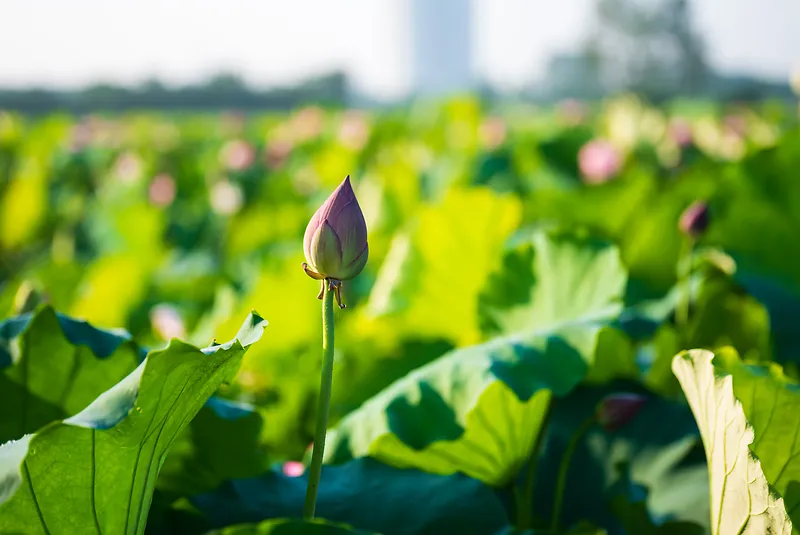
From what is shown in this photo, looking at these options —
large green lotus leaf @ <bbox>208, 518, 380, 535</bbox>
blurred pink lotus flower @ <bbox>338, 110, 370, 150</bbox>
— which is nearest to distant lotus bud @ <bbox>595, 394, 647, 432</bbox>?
large green lotus leaf @ <bbox>208, 518, 380, 535</bbox>

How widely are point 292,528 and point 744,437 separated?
0.90ft

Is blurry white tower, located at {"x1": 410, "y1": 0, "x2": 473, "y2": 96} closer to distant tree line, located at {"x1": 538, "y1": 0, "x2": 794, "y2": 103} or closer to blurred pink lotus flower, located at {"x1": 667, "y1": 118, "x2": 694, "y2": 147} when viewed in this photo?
distant tree line, located at {"x1": 538, "y1": 0, "x2": 794, "y2": 103}

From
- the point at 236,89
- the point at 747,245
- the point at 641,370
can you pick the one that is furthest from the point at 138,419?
the point at 236,89

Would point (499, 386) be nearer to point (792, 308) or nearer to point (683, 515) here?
point (683, 515)

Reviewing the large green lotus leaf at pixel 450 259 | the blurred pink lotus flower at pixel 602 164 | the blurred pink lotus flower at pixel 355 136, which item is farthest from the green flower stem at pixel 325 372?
the blurred pink lotus flower at pixel 355 136

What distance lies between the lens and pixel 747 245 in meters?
1.41

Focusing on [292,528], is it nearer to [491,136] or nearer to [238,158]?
[238,158]

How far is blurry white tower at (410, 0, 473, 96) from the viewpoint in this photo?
117 ft

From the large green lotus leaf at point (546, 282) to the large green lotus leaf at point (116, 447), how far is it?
568 mm

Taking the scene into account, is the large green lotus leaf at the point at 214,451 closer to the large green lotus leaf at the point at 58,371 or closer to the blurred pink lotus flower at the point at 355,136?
the large green lotus leaf at the point at 58,371

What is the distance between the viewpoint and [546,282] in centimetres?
108

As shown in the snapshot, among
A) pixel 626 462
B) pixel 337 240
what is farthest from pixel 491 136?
pixel 337 240

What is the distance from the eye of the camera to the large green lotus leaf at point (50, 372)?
0.69 m

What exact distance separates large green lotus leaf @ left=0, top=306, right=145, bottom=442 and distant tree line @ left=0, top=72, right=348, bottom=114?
12748 millimetres
